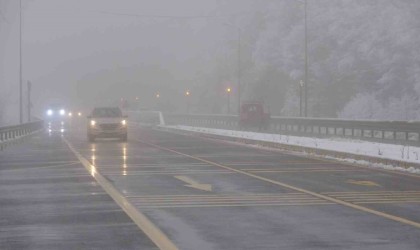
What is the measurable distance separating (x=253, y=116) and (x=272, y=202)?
46.8 meters

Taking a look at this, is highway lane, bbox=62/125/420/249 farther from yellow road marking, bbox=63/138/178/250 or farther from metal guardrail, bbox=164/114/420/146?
metal guardrail, bbox=164/114/420/146

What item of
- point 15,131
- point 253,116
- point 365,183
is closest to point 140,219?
point 365,183

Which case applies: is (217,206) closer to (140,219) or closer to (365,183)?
(140,219)

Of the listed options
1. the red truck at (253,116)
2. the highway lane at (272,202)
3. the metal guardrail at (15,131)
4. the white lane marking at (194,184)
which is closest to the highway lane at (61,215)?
the highway lane at (272,202)

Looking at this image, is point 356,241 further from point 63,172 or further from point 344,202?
point 63,172

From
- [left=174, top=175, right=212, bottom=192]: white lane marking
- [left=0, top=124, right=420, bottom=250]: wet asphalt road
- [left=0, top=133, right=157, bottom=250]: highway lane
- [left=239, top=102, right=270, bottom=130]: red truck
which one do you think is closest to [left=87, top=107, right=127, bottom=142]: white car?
[left=0, top=124, right=420, bottom=250]: wet asphalt road

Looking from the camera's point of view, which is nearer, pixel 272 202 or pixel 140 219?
pixel 140 219

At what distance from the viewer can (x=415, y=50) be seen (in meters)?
61.5

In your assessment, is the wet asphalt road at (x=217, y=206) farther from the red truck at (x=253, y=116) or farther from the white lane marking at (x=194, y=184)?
the red truck at (x=253, y=116)

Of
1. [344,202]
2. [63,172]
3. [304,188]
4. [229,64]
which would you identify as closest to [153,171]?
[63,172]

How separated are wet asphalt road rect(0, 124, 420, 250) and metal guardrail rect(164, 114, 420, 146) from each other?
16.2 metres

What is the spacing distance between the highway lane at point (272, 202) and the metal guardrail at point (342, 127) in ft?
49.0

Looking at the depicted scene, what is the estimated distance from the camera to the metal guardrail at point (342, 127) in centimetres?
3822

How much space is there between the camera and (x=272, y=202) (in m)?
13.5
